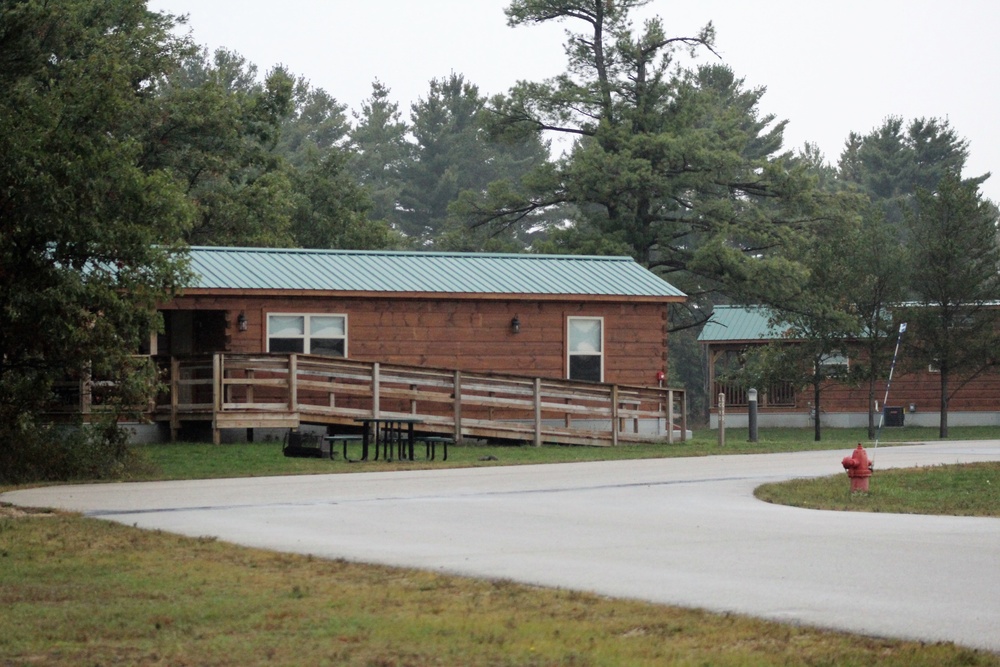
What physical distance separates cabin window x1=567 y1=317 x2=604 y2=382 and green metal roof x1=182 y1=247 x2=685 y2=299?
78 centimetres

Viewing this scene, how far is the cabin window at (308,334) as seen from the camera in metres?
27.2

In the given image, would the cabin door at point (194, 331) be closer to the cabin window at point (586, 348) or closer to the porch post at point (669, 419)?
the cabin window at point (586, 348)

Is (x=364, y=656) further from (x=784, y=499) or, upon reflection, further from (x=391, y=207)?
(x=391, y=207)

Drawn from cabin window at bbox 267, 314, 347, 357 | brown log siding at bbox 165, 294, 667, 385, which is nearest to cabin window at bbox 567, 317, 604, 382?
brown log siding at bbox 165, 294, 667, 385

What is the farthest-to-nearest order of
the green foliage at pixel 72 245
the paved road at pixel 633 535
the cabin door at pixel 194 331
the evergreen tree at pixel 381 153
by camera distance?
1. the evergreen tree at pixel 381 153
2. the cabin door at pixel 194 331
3. the green foliage at pixel 72 245
4. the paved road at pixel 633 535

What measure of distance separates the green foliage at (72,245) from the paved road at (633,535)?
168cm

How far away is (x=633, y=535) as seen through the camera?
11609 millimetres

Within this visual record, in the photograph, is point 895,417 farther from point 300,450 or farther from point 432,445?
point 300,450

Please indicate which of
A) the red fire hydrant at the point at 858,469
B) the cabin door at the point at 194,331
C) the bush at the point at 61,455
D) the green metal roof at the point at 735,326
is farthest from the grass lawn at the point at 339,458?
the green metal roof at the point at 735,326

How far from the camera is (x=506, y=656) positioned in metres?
6.70

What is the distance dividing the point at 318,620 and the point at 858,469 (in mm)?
8795

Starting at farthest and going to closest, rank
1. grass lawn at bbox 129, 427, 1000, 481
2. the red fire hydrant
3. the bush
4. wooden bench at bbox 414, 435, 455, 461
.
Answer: wooden bench at bbox 414, 435, 455, 461, grass lawn at bbox 129, 427, 1000, 481, the bush, the red fire hydrant

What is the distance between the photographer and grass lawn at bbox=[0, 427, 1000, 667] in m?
6.68

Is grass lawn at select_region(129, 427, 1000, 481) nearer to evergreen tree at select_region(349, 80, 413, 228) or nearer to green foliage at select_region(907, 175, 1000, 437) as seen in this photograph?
green foliage at select_region(907, 175, 1000, 437)
